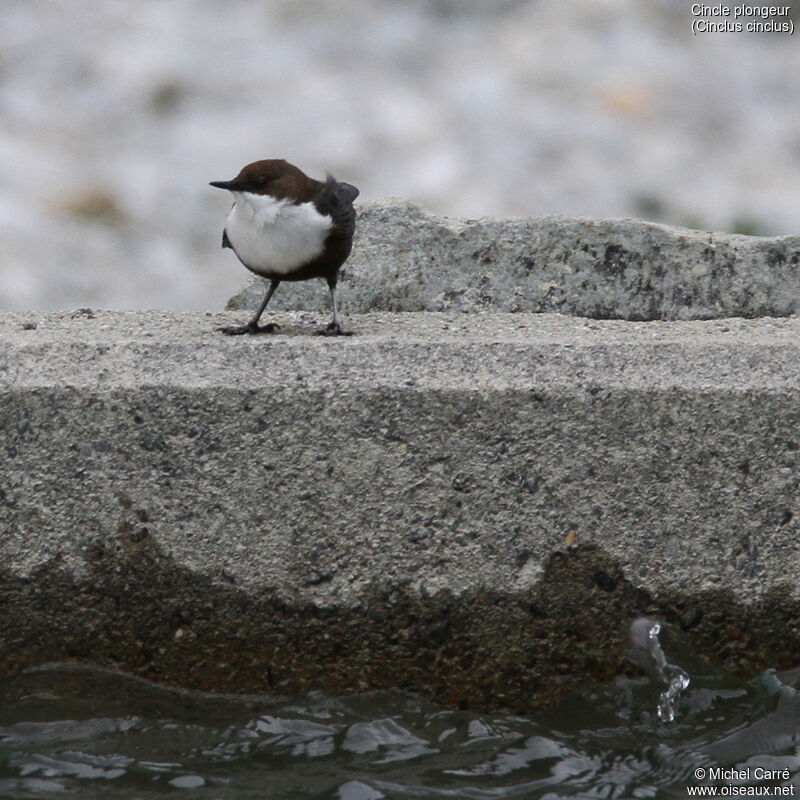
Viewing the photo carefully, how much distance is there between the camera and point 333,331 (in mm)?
3164

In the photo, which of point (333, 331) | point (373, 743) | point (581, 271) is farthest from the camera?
point (581, 271)

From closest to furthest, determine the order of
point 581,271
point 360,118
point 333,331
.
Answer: point 333,331
point 581,271
point 360,118

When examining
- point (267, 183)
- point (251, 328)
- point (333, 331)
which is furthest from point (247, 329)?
point (267, 183)

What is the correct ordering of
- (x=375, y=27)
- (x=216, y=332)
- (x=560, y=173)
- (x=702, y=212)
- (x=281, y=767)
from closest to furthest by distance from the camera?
(x=281, y=767) < (x=216, y=332) < (x=702, y=212) < (x=560, y=173) < (x=375, y=27)

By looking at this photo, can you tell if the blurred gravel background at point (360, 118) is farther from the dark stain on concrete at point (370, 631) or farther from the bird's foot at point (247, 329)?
the dark stain on concrete at point (370, 631)

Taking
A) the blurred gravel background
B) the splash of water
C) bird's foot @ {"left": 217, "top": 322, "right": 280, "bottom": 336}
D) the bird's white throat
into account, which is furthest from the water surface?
the blurred gravel background

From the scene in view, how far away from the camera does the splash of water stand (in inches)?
109

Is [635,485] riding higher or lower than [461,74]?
lower

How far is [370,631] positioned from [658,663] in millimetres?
576

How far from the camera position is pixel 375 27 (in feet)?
26.6

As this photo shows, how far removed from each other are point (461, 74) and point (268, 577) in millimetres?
5566

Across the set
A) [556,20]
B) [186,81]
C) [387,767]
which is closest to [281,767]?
[387,767]

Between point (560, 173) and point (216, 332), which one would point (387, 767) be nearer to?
point (216, 332)

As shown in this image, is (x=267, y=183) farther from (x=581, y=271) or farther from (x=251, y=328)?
(x=581, y=271)
